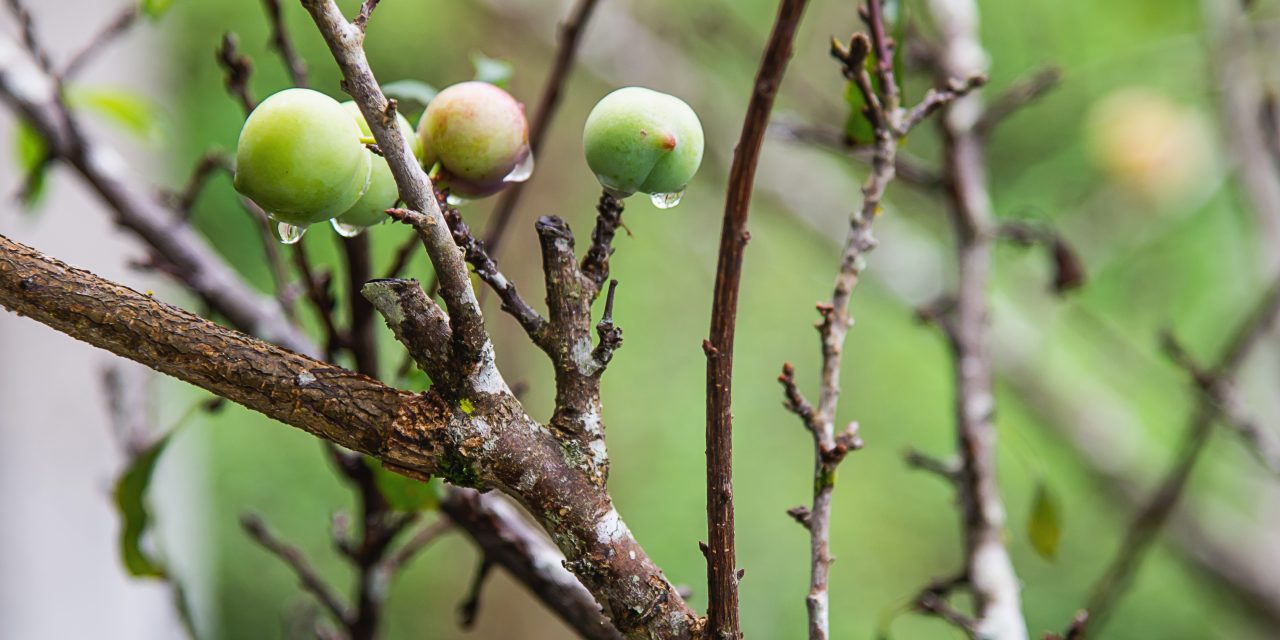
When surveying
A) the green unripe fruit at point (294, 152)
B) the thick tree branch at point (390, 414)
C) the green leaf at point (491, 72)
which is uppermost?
the green leaf at point (491, 72)

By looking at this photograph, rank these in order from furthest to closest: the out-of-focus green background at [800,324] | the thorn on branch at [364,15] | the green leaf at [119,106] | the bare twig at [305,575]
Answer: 1. the out-of-focus green background at [800,324]
2. the green leaf at [119,106]
3. the bare twig at [305,575]
4. the thorn on branch at [364,15]

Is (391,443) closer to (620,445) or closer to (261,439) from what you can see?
(620,445)

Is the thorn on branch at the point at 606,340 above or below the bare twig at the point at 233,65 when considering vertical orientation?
below

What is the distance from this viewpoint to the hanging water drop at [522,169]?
32cm

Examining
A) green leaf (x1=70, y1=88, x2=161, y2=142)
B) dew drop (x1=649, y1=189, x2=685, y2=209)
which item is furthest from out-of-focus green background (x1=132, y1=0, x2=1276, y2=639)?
dew drop (x1=649, y1=189, x2=685, y2=209)

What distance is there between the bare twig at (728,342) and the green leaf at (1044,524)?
0.32m

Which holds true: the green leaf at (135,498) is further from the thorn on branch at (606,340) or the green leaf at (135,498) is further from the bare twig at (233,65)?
the thorn on branch at (606,340)

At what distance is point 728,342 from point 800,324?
2.52 m

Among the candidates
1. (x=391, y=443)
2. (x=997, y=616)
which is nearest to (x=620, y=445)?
(x=997, y=616)

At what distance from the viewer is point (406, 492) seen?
0.40 metres

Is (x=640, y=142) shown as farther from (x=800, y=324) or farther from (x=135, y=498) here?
(x=800, y=324)

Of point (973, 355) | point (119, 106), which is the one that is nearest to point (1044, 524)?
point (973, 355)

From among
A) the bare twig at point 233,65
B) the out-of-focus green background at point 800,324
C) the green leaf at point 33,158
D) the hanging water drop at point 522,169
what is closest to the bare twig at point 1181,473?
the hanging water drop at point 522,169

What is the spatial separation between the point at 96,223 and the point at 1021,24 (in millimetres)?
2173
